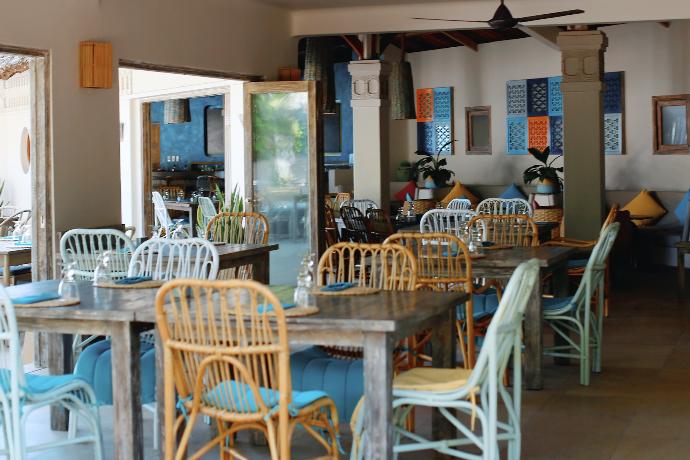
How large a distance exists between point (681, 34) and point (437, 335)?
9221 millimetres

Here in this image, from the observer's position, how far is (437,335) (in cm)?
416

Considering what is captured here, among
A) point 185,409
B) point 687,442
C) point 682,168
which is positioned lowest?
point 687,442

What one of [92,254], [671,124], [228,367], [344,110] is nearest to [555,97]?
[671,124]

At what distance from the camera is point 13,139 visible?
14.4m

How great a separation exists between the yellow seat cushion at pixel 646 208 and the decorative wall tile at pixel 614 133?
2.51 feet

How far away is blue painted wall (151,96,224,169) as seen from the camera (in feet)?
56.8

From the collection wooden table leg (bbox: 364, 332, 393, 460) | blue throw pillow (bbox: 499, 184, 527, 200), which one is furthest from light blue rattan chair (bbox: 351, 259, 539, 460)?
blue throw pillow (bbox: 499, 184, 527, 200)

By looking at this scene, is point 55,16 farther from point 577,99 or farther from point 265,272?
point 577,99

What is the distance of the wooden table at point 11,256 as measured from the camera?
7395 mm

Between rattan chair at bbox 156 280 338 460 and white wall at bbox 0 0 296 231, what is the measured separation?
3.53 metres

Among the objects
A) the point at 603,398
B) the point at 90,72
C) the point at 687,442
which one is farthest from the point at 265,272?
the point at 687,442

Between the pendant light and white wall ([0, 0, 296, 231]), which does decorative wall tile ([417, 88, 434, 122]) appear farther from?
white wall ([0, 0, 296, 231])

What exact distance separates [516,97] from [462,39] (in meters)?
1.11

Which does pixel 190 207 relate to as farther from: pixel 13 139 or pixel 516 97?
pixel 516 97
